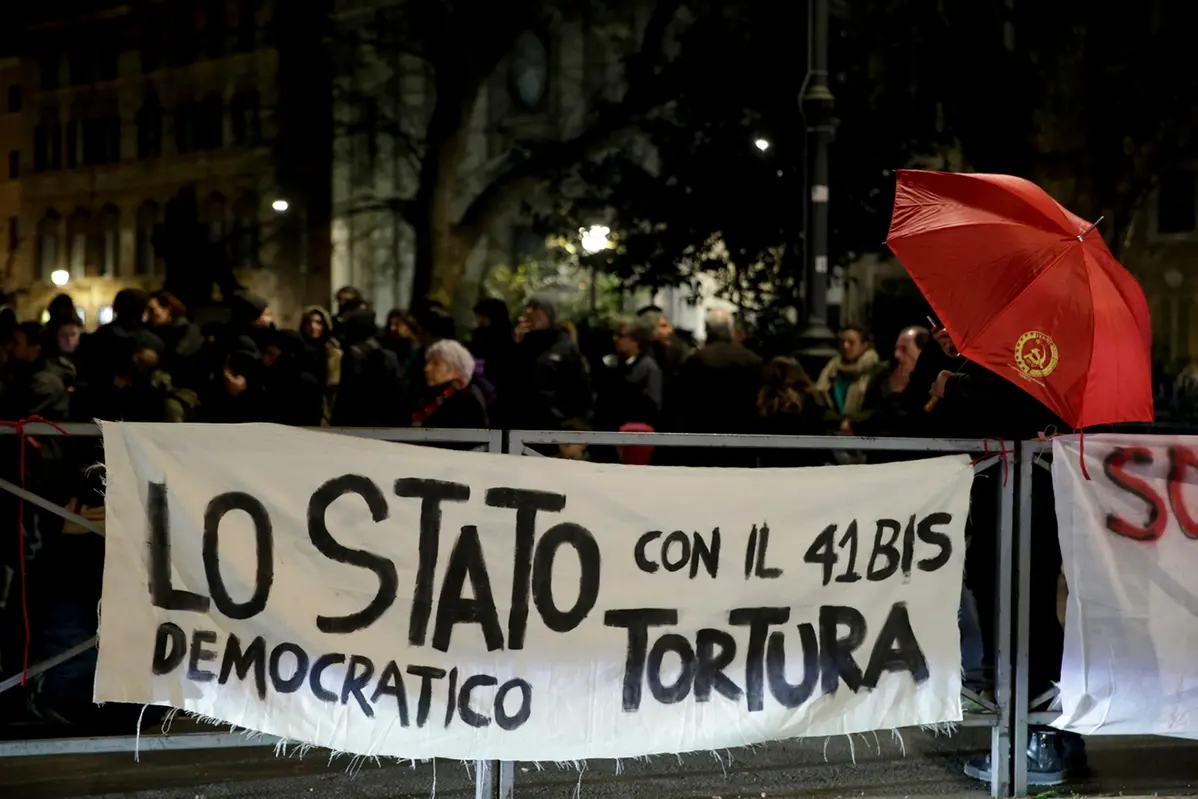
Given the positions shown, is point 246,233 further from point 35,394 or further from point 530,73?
point 35,394

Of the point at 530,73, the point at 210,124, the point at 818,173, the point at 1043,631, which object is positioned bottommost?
the point at 1043,631

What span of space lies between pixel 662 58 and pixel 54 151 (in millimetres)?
33277

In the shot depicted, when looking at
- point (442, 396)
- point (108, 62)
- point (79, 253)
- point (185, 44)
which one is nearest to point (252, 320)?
point (442, 396)

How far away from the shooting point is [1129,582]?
198 inches

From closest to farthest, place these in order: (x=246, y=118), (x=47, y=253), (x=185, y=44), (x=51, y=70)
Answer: (x=246, y=118) → (x=185, y=44) → (x=47, y=253) → (x=51, y=70)

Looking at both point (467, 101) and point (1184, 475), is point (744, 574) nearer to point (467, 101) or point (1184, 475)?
point (1184, 475)

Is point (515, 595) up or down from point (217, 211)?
down

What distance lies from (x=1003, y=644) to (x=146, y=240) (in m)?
43.9

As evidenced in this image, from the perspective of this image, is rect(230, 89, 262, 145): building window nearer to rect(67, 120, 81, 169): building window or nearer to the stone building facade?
the stone building facade

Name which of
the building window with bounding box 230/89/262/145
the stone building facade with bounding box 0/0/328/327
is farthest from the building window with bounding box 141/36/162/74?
the building window with bounding box 230/89/262/145

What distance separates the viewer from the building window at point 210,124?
43.2 m

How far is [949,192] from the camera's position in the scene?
505cm

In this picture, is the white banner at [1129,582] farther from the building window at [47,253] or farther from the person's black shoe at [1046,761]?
the building window at [47,253]

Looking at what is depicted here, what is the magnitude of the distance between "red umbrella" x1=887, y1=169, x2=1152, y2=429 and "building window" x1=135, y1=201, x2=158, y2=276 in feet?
140
